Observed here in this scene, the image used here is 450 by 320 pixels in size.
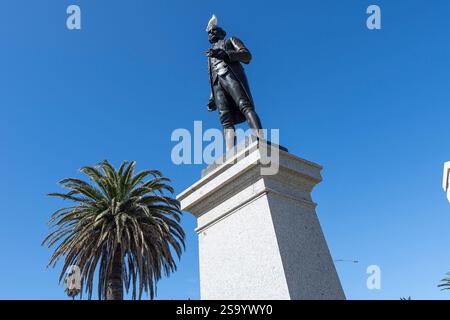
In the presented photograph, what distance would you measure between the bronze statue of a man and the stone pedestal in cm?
81

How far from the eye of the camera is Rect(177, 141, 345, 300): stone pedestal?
310 centimetres

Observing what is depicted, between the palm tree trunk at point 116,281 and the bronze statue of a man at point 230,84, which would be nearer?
the bronze statue of a man at point 230,84

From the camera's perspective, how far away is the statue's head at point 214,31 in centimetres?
507

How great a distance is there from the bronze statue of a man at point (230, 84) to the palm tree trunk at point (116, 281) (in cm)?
1447

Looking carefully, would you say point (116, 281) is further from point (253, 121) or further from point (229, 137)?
point (253, 121)

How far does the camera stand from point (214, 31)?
5.07 m

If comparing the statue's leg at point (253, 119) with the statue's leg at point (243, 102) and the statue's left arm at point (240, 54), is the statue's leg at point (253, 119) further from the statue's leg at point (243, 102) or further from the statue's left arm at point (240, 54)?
the statue's left arm at point (240, 54)

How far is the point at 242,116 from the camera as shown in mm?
4762

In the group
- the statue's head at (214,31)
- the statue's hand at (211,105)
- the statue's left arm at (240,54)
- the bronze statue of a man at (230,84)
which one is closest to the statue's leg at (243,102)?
the bronze statue of a man at (230,84)

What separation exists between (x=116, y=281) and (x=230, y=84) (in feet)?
49.1

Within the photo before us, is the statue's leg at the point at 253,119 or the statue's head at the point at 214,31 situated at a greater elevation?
the statue's head at the point at 214,31
